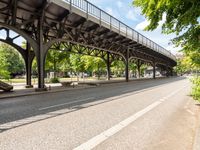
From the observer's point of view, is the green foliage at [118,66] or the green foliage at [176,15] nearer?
the green foliage at [176,15]

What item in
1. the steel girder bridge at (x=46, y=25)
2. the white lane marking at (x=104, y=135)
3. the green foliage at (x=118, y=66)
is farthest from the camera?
the green foliage at (x=118, y=66)

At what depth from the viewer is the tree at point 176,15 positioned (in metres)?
5.69

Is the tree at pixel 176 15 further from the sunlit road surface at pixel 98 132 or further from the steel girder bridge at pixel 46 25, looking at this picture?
the steel girder bridge at pixel 46 25

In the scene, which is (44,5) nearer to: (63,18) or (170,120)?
(63,18)

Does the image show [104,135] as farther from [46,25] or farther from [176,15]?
[46,25]

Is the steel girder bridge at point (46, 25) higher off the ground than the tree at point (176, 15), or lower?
higher

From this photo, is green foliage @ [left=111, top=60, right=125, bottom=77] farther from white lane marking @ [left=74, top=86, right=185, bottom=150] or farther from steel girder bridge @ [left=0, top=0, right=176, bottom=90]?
white lane marking @ [left=74, top=86, right=185, bottom=150]

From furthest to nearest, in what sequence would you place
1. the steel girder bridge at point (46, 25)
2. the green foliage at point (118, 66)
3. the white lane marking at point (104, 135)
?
the green foliage at point (118, 66)
the steel girder bridge at point (46, 25)
the white lane marking at point (104, 135)

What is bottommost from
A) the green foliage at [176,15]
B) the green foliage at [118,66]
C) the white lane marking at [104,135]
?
the white lane marking at [104,135]

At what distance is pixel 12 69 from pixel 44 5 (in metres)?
70.9

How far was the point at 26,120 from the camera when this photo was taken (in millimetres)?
8055

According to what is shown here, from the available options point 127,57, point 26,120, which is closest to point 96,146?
point 26,120

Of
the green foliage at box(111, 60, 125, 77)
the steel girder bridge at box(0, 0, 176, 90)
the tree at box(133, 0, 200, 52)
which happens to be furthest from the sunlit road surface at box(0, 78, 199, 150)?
the green foliage at box(111, 60, 125, 77)

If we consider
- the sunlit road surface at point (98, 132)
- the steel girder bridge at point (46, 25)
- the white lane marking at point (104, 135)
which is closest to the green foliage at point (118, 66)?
the steel girder bridge at point (46, 25)
